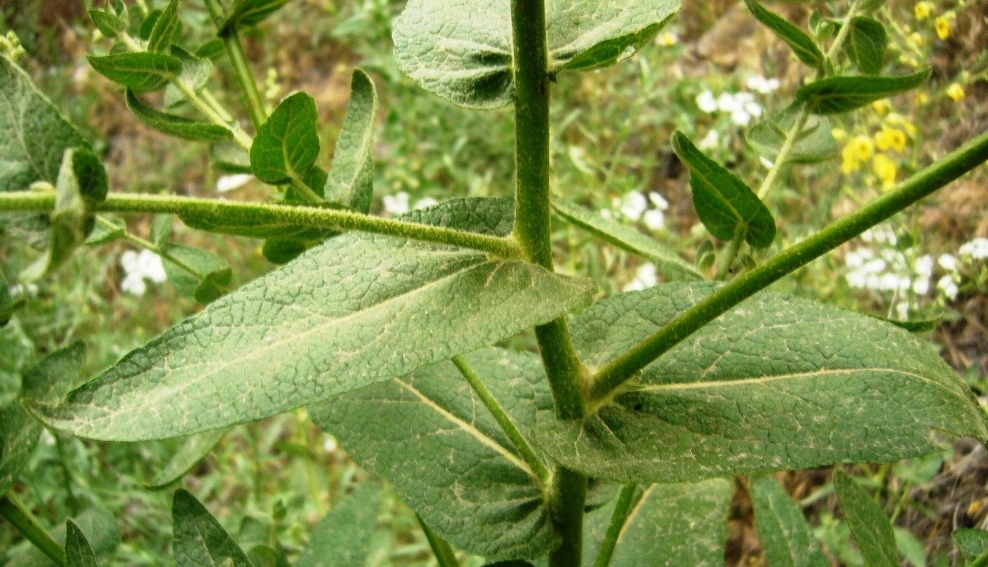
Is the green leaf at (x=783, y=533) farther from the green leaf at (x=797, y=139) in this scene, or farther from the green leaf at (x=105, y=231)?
the green leaf at (x=105, y=231)

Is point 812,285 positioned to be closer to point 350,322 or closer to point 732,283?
point 732,283

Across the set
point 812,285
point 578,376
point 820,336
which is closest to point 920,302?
point 812,285

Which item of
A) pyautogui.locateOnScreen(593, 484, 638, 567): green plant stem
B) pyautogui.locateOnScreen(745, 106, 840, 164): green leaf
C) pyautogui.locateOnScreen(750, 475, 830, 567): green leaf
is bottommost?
pyautogui.locateOnScreen(750, 475, 830, 567): green leaf

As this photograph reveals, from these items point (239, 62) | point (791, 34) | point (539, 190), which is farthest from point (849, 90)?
point (239, 62)

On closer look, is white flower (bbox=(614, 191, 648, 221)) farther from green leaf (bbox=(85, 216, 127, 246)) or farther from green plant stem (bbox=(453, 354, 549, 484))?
green leaf (bbox=(85, 216, 127, 246))

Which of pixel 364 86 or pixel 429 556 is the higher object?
pixel 364 86

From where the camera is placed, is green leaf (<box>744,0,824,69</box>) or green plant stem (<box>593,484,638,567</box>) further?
green plant stem (<box>593,484,638,567</box>)

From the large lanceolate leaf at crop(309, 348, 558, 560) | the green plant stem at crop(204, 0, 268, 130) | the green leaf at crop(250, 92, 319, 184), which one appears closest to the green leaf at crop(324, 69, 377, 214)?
the green leaf at crop(250, 92, 319, 184)
